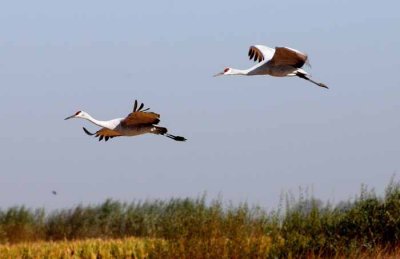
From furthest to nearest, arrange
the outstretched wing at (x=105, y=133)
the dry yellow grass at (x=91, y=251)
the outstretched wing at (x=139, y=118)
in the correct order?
the dry yellow grass at (x=91, y=251)
the outstretched wing at (x=105, y=133)
the outstretched wing at (x=139, y=118)

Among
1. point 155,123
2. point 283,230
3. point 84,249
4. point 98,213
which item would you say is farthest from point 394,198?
point 98,213

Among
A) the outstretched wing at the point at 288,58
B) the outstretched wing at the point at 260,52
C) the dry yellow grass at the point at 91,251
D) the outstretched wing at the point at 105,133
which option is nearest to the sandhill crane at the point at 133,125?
the outstretched wing at the point at 105,133

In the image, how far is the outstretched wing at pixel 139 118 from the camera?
31.5ft

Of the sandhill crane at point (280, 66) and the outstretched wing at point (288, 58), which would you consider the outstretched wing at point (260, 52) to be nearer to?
the sandhill crane at point (280, 66)

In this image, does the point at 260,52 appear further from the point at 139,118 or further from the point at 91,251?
the point at 91,251

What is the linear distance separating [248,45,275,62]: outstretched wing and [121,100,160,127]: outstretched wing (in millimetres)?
3339

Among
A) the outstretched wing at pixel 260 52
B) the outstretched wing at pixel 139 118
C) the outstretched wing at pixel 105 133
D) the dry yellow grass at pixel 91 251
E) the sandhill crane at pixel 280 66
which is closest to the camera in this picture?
the outstretched wing at pixel 139 118

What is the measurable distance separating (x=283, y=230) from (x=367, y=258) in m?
1.85

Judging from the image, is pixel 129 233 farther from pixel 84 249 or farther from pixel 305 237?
pixel 305 237

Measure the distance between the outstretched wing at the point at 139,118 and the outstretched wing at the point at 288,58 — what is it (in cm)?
224

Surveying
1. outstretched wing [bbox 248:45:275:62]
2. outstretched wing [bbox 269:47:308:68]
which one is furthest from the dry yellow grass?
outstretched wing [bbox 269:47:308:68]

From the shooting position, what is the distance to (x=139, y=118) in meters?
9.73

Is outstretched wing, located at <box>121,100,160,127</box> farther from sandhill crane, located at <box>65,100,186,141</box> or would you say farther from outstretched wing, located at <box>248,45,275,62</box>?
outstretched wing, located at <box>248,45,275,62</box>

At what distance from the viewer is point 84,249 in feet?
50.4
